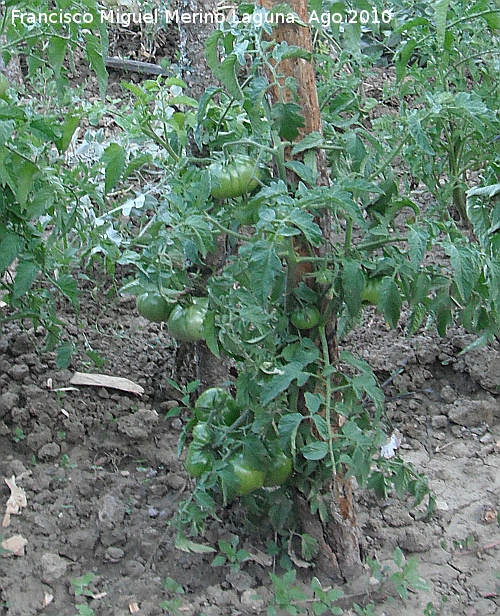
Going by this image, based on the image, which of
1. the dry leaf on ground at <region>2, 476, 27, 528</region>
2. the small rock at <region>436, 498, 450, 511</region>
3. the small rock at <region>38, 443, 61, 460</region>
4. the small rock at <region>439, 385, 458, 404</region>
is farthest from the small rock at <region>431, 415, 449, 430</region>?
the dry leaf on ground at <region>2, 476, 27, 528</region>

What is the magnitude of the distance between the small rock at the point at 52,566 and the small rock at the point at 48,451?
0.44m

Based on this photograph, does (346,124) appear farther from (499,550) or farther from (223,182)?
(499,550)

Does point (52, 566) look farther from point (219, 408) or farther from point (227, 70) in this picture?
point (227, 70)

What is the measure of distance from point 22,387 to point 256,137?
1.39m

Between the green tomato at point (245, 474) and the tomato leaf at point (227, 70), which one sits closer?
the tomato leaf at point (227, 70)

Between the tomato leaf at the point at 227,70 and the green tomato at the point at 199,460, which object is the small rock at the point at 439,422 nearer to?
the green tomato at the point at 199,460

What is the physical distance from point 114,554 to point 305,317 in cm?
96

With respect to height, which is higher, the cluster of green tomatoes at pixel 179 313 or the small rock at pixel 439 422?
the cluster of green tomatoes at pixel 179 313

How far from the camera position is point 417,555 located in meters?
2.28

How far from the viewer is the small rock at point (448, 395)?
2945mm

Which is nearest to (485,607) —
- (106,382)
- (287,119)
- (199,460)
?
(199,460)

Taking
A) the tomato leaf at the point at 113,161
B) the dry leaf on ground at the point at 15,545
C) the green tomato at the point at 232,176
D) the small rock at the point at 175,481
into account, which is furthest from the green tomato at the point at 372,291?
the dry leaf on ground at the point at 15,545

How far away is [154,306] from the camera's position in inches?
79.7

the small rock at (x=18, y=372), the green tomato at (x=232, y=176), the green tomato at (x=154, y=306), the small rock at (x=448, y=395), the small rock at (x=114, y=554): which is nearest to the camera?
the green tomato at (x=232, y=176)
